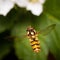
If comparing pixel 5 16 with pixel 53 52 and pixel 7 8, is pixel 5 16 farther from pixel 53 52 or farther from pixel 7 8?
pixel 53 52

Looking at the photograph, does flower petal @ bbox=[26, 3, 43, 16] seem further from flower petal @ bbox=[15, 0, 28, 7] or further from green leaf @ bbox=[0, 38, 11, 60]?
green leaf @ bbox=[0, 38, 11, 60]

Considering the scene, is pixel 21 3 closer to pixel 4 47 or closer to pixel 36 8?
pixel 36 8

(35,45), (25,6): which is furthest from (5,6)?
(35,45)

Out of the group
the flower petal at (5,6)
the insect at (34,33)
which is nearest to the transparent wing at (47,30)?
the insect at (34,33)

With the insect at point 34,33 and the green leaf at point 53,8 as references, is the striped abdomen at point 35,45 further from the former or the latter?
the green leaf at point 53,8

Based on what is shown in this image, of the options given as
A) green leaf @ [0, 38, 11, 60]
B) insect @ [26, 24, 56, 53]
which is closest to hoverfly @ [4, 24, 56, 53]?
insect @ [26, 24, 56, 53]

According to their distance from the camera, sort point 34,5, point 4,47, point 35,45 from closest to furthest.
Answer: point 35,45 < point 34,5 < point 4,47
